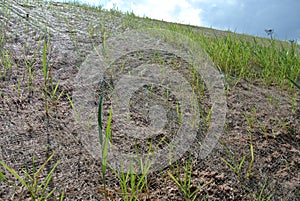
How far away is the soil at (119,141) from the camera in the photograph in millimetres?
827

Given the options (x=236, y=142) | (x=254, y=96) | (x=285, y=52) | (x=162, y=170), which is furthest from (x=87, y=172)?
(x=285, y=52)

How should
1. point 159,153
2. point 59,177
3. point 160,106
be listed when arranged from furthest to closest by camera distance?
point 160,106 → point 159,153 → point 59,177

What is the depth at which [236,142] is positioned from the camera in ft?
3.47

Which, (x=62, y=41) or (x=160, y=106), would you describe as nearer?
(x=160, y=106)

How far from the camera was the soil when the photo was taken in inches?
32.5

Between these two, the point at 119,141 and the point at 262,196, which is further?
the point at 119,141

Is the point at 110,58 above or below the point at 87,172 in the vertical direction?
above

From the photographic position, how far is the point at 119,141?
3.34 feet

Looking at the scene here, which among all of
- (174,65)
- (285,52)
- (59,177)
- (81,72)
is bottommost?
(59,177)

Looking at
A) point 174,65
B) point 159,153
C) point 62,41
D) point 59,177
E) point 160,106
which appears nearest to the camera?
point 59,177

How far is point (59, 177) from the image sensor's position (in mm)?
841

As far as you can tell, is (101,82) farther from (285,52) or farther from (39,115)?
(285,52)

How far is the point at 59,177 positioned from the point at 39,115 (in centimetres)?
39

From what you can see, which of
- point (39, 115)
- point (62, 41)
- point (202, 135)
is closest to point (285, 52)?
point (202, 135)
